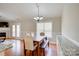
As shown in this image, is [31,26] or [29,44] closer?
[31,26]

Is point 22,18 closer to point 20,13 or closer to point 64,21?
point 20,13

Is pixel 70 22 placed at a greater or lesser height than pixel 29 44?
greater

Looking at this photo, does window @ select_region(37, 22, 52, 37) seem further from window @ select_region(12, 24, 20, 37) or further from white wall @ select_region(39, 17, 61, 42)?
window @ select_region(12, 24, 20, 37)

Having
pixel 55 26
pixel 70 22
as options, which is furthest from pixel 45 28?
pixel 70 22

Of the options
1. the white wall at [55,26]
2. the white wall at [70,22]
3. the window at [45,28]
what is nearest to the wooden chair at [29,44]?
the window at [45,28]

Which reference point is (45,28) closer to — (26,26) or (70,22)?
(26,26)

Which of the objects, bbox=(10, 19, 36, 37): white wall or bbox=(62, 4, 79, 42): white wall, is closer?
bbox=(62, 4, 79, 42): white wall

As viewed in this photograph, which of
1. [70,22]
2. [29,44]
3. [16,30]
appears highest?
[70,22]

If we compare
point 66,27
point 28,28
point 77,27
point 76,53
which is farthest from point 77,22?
point 28,28

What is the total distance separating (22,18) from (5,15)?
29 centimetres

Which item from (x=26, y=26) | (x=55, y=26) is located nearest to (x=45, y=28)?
(x=55, y=26)

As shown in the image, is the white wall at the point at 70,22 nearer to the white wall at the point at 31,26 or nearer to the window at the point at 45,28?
the white wall at the point at 31,26

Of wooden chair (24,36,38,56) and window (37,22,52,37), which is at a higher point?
window (37,22,52,37)

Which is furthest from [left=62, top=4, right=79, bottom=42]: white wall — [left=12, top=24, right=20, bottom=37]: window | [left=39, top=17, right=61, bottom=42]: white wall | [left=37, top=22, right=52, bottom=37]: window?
[left=12, top=24, right=20, bottom=37]: window
